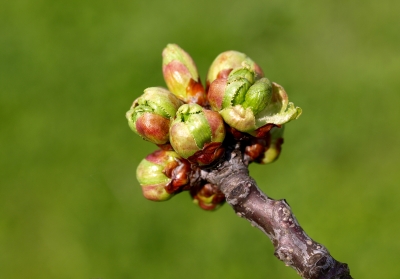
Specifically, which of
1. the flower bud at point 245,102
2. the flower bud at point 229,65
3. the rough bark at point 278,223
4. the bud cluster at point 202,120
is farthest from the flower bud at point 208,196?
the flower bud at point 229,65

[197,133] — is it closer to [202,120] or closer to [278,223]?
[202,120]

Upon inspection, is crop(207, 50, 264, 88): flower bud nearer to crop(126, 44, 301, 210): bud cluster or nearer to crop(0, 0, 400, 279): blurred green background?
crop(126, 44, 301, 210): bud cluster

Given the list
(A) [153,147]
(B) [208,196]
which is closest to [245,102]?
(B) [208,196]

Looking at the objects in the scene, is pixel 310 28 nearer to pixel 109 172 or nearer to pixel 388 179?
pixel 388 179

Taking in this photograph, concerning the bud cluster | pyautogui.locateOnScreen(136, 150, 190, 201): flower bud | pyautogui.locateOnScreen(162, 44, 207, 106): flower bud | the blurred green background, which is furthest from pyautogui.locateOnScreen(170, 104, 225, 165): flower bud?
the blurred green background

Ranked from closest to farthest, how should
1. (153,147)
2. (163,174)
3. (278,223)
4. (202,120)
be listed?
(278,223)
(202,120)
(163,174)
(153,147)

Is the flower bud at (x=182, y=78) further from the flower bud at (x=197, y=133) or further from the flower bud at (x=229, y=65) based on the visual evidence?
the flower bud at (x=197, y=133)
